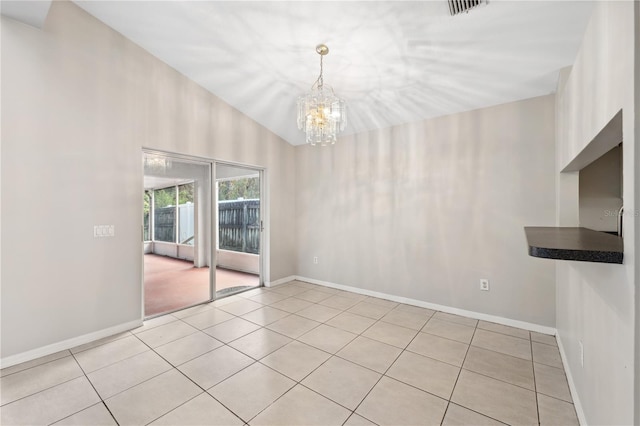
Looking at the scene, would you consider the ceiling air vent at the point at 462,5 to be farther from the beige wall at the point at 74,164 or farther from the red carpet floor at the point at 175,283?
the red carpet floor at the point at 175,283

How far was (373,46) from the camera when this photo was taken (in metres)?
2.54

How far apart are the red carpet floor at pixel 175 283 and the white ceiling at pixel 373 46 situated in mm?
2607

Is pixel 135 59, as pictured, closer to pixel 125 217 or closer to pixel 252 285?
pixel 125 217

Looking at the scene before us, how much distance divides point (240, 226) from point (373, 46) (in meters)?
3.39

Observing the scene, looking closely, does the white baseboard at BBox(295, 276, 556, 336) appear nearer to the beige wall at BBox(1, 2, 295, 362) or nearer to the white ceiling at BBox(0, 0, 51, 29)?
the beige wall at BBox(1, 2, 295, 362)

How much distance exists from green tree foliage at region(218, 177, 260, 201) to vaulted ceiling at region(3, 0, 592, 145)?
143cm

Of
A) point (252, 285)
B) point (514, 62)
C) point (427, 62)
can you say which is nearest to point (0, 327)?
point (252, 285)

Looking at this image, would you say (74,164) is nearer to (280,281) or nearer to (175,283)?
(175,283)

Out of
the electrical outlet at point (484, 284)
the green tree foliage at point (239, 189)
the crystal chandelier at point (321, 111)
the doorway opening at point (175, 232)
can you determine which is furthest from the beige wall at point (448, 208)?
the doorway opening at point (175, 232)

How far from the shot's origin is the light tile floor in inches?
70.7

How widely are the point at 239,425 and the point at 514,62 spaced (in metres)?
3.68

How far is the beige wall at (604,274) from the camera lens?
98cm

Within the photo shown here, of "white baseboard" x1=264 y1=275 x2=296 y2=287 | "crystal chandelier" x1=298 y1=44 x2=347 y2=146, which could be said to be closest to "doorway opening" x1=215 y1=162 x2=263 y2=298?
"white baseboard" x1=264 y1=275 x2=296 y2=287

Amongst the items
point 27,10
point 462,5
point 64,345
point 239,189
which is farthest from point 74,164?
point 462,5
